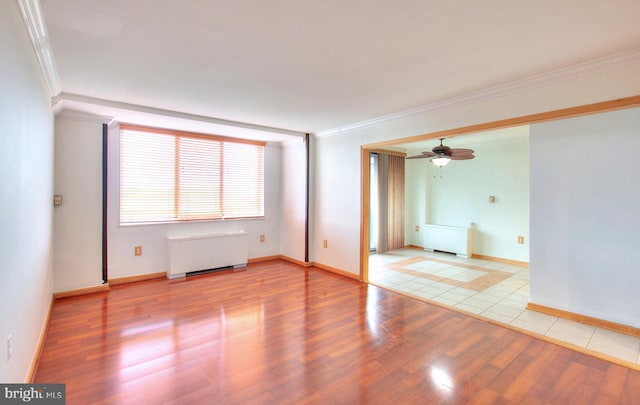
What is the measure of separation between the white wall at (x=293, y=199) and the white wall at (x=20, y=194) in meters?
3.43

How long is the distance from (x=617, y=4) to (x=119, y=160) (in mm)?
5064

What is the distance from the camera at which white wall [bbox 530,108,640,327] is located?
280cm

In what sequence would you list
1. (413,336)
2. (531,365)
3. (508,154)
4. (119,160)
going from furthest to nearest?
(508,154) < (119,160) < (413,336) < (531,365)

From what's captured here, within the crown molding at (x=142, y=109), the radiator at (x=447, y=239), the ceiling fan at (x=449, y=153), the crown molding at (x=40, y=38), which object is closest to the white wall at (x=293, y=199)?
the crown molding at (x=142, y=109)

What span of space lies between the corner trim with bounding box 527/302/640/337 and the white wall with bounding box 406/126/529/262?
2.53 m

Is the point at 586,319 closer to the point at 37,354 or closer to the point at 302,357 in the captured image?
the point at 302,357

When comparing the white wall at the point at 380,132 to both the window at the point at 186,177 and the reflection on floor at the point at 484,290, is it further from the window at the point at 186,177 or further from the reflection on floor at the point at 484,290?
the window at the point at 186,177

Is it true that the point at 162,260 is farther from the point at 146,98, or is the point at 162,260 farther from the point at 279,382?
the point at 279,382

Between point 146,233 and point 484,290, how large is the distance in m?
4.88

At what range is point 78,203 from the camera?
145 inches

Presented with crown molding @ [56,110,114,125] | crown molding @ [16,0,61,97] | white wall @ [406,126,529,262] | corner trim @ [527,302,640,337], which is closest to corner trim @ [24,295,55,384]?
crown molding @ [16,0,61,97]

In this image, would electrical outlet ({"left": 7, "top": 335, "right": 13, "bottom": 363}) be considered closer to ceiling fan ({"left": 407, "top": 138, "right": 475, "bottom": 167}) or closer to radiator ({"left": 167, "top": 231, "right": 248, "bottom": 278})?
radiator ({"left": 167, "top": 231, "right": 248, "bottom": 278})

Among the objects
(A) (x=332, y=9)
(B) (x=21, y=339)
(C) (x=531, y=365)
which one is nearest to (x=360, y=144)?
(A) (x=332, y=9)

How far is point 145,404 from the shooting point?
1810mm
